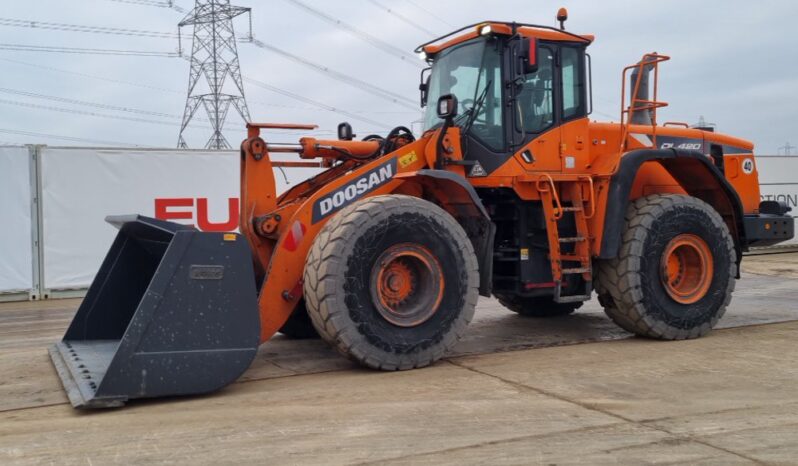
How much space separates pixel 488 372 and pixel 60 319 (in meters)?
6.40

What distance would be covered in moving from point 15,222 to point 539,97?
9.05m

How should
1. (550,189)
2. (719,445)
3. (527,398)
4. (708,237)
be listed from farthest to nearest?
(708,237) → (550,189) → (527,398) → (719,445)

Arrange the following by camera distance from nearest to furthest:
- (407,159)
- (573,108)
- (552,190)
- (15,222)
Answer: (407,159) → (552,190) → (573,108) → (15,222)

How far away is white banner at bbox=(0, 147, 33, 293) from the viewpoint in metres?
11.9

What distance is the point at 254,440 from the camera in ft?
13.2

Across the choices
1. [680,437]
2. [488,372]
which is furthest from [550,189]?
[680,437]

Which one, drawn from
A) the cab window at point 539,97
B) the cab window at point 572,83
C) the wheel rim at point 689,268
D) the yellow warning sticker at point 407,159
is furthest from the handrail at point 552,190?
the wheel rim at point 689,268

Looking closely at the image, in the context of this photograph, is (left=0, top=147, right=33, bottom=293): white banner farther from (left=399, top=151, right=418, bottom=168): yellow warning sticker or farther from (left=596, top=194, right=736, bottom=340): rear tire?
(left=596, top=194, right=736, bottom=340): rear tire

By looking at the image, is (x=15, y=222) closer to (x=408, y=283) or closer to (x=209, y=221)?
(x=209, y=221)

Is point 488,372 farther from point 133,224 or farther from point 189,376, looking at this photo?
point 133,224

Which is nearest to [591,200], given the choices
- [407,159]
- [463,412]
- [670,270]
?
[670,270]

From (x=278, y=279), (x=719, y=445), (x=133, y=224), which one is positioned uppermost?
(x=133, y=224)

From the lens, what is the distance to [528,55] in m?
6.22

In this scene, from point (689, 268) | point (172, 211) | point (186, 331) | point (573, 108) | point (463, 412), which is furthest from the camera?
point (172, 211)
